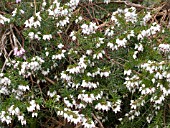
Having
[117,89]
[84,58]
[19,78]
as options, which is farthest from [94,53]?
[19,78]

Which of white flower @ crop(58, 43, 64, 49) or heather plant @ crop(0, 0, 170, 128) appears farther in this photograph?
white flower @ crop(58, 43, 64, 49)

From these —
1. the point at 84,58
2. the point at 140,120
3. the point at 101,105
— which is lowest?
the point at 140,120

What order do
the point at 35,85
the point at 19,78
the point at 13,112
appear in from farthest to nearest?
the point at 35,85 < the point at 19,78 < the point at 13,112

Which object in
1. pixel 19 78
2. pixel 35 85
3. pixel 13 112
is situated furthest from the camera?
pixel 35 85

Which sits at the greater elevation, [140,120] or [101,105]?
[101,105]

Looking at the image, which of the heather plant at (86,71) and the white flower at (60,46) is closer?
the heather plant at (86,71)

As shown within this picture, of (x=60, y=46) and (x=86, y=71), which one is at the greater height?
(x=60, y=46)

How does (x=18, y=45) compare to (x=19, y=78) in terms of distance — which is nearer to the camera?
(x=19, y=78)

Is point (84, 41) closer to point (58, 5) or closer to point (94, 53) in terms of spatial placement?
point (94, 53)
